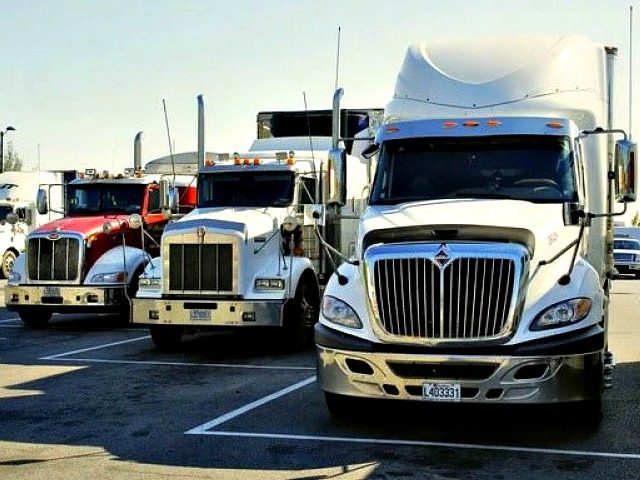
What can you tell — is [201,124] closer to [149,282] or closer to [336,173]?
[149,282]

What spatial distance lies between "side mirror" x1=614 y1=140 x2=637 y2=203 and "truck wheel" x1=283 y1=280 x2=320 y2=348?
5.51m

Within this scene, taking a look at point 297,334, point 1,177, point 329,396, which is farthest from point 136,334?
point 1,177

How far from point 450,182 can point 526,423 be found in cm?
226

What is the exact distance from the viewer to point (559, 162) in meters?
9.36

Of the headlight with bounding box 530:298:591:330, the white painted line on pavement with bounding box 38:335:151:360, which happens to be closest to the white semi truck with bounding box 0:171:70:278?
the white painted line on pavement with bounding box 38:335:151:360

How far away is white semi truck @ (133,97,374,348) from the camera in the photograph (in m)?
13.4

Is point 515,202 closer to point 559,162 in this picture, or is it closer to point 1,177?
point 559,162

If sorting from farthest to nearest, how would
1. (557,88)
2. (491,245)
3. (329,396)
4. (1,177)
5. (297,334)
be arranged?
(1,177), (297,334), (557,88), (329,396), (491,245)

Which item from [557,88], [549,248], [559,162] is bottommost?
[549,248]

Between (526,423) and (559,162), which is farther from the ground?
(559,162)

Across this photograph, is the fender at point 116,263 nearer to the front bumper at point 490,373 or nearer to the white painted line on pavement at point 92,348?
the white painted line on pavement at point 92,348

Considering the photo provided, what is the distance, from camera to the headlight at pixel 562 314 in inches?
304

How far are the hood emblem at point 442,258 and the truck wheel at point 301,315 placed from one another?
5844mm

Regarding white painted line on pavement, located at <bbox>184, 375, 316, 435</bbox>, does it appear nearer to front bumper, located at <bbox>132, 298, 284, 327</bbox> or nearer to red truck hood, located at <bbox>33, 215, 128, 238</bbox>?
front bumper, located at <bbox>132, 298, 284, 327</bbox>
